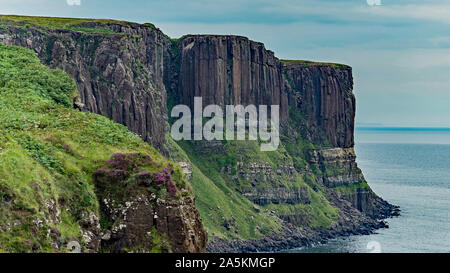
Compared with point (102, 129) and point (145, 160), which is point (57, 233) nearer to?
point (145, 160)

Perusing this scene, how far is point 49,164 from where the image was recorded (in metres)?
77.0

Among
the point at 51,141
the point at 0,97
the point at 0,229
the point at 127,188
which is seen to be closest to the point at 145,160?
the point at 127,188

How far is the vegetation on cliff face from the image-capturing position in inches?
2670

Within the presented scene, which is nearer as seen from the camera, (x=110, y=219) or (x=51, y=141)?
(x=110, y=219)

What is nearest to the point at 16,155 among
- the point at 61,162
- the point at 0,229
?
the point at 61,162

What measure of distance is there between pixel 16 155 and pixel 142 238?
40.8ft

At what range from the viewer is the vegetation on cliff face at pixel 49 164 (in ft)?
222

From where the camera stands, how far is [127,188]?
7612cm

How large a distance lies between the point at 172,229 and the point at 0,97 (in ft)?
107
